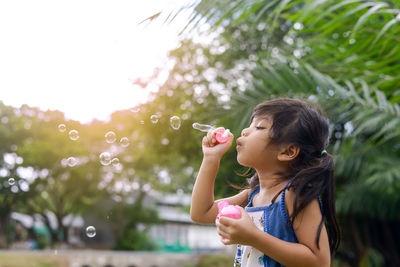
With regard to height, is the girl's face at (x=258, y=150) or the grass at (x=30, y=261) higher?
the girl's face at (x=258, y=150)

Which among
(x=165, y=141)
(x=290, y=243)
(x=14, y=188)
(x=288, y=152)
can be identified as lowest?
(x=14, y=188)

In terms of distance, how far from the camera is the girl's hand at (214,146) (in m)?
1.53

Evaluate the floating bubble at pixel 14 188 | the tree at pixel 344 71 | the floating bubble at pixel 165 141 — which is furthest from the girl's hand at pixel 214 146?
the floating bubble at pixel 14 188

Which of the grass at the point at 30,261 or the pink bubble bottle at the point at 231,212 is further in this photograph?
the grass at the point at 30,261

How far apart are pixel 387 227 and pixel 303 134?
9882 millimetres

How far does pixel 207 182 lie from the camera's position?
1.55 m

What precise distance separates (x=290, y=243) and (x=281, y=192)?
0.59 feet

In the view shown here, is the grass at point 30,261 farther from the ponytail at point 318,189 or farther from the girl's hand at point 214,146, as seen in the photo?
the ponytail at point 318,189

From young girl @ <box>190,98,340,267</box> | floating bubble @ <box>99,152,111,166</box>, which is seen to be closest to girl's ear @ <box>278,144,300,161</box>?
young girl @ <box>190,98,340,267</box>

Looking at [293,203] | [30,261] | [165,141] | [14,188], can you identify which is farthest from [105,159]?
[14,188]

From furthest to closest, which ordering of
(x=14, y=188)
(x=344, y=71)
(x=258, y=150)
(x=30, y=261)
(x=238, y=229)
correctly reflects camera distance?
(x=14, y=188) → (x=30, y=261) → (x=344, y=71) → (x=258, y=150) → (x=238, y=229)

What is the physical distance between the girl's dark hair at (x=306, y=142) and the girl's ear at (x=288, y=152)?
0.5 inches

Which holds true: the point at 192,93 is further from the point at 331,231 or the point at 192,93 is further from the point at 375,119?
the point at 331,231

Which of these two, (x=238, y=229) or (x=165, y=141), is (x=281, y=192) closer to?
(x=238, y=229)
